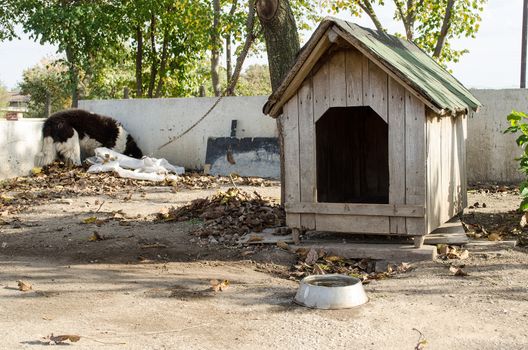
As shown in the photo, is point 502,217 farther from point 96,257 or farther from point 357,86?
point 96,257

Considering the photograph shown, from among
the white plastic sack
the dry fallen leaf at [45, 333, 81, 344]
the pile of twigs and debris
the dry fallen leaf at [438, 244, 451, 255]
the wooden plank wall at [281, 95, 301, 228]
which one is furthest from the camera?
the white plastic sack

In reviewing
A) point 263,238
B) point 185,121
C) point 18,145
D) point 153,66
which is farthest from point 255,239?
point 153,66

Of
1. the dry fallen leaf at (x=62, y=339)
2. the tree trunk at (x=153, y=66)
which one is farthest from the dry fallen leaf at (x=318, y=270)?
the tree trunk at (x=153, y=66)

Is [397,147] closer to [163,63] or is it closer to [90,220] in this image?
[90,220]

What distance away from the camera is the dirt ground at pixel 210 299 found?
173 inches

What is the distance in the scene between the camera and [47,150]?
572 inches

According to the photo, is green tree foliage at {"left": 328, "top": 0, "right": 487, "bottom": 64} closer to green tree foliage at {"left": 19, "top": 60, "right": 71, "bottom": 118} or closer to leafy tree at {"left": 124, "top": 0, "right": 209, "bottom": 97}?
leafy tree at {"left": 124, "top": 0, "right": 209, "bottom": 97}

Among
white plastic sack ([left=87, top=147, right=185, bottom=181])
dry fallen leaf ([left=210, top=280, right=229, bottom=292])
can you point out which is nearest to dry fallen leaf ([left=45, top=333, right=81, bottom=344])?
dry fallen leaf ([left=210, top=280, right=229, bottom=292])

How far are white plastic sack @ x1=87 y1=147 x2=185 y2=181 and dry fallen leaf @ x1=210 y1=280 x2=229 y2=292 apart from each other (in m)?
7.77

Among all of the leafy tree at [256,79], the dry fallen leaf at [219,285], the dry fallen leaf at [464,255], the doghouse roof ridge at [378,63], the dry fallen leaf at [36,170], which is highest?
the leafy tree at [256,79]

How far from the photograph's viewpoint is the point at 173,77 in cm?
2289

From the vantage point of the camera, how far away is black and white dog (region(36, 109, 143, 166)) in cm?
1460

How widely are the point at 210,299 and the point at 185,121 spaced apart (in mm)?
10783

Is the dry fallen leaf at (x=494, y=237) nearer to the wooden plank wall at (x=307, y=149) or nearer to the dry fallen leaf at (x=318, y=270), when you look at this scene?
the wooden plank wall at (x=307, y=149)
